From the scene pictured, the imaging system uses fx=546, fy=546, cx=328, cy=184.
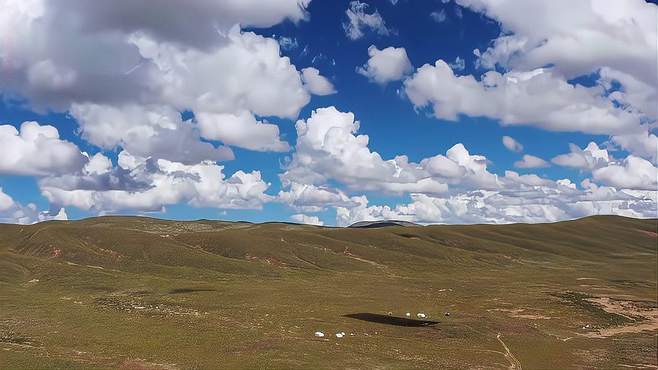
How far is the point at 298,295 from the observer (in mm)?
136750

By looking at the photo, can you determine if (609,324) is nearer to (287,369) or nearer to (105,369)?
(287,369)

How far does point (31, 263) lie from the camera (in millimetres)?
180750

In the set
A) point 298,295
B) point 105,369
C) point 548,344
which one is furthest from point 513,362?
point 298,295

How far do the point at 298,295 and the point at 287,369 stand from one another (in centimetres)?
7549

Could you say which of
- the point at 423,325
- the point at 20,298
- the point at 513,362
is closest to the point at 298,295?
the point at 423,325

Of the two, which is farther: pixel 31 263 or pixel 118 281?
pixel 31 263

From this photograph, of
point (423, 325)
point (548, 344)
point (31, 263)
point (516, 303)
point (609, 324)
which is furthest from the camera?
point (31, 263)

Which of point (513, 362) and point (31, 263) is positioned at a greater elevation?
point (31, 263)

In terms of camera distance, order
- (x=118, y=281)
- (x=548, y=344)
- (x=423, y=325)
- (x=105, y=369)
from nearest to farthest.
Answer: (x=105, y=369) < (x=548, y=344) < (x=423, y=325) < (x=118, y=281)

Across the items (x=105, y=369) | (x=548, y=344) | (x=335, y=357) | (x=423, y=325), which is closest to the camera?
(x=105, y=369)

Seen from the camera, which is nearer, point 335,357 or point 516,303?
point 335,357

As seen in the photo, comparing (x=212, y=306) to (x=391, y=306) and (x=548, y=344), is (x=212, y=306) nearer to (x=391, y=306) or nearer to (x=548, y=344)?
(x=391, y=306)

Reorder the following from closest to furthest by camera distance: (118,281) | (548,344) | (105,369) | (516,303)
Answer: (105,369) → (548,344) → (516,303) → (118,281)

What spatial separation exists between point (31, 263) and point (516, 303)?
5975 inches
